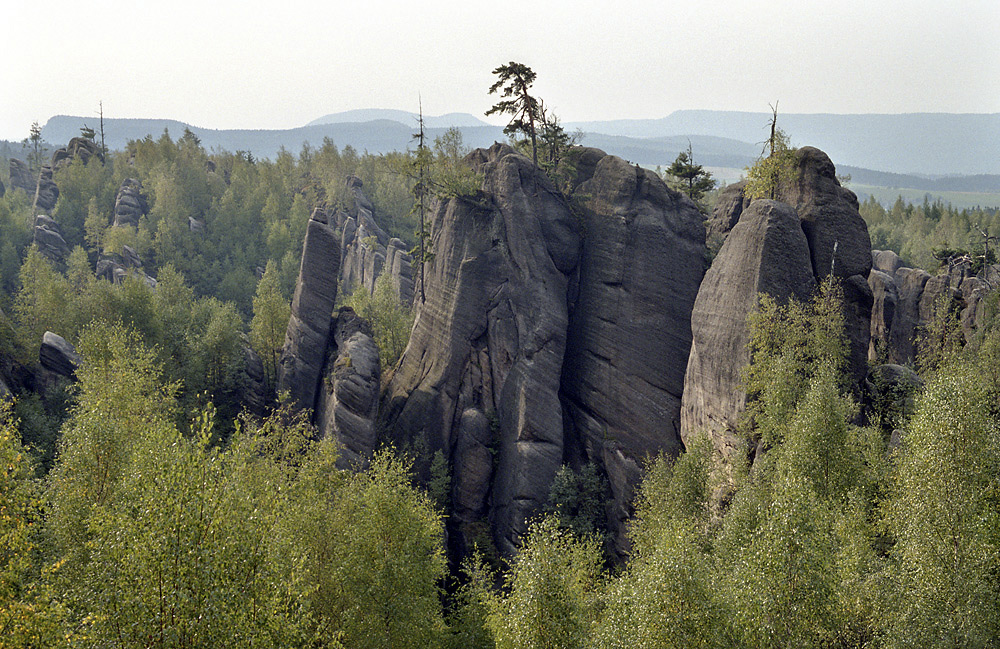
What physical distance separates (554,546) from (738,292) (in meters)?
23.8

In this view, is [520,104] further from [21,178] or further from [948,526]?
[21,178]

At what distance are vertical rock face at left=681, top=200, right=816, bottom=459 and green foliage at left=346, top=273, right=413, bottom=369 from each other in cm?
3236

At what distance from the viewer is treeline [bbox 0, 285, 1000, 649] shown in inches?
694

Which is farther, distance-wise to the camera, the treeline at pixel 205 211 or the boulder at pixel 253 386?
the treeline at pixel 205 211

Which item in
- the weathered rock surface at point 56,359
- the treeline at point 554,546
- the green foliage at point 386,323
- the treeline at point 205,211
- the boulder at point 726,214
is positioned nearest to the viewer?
the treeline at point 554,546

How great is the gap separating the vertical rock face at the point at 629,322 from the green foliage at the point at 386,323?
65.3ft

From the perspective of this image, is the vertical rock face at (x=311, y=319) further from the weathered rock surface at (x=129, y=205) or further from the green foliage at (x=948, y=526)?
the weathered rock surface at (x=129, y=205)

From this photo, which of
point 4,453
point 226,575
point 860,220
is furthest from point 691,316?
point 4,453

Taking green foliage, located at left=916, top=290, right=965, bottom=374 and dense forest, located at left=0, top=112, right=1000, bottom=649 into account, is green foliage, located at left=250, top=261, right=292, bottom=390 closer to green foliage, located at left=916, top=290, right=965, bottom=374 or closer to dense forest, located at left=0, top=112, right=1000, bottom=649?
dense forest, located at left=0, top=112, right=1000, bottom=649

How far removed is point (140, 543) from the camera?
1681 cm

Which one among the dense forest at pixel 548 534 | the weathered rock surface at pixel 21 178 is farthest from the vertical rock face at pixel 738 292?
the weathered rock surface at pixel 21 178

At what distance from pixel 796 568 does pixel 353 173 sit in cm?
13238

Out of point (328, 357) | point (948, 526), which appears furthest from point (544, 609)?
point (328, 357)

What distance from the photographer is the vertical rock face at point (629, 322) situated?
48125 millimetres
